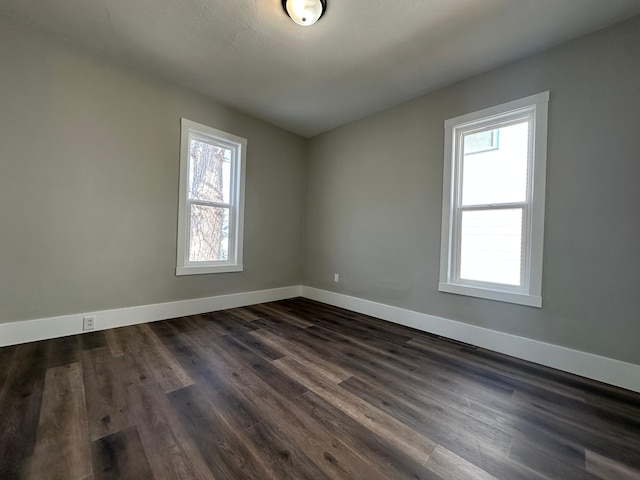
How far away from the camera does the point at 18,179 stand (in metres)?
2.17

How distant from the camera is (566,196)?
2.10m

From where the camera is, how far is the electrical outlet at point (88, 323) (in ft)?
8.13

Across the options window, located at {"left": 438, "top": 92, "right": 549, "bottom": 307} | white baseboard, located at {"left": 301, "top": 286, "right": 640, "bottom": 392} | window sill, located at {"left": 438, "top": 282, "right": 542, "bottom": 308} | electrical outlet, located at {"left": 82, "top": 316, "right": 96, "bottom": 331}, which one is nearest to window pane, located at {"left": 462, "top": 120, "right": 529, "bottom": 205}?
window, located at {"left": 438, "top": 92, "right": 549, "bottom": 307}

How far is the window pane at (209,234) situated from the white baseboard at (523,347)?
2.13m

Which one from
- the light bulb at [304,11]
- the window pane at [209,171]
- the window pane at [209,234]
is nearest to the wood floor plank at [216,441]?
the window pane at [209,234]

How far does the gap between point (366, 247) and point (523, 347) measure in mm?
1921

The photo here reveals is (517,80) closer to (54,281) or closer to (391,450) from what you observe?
(391,450)

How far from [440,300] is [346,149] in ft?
7.97

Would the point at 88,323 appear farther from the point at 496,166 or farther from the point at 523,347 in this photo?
the point at 496,166

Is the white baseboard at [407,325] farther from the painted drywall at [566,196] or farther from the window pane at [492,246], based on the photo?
the window pane at [492,246]

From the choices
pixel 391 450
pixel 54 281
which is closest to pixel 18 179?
pixel 54 281

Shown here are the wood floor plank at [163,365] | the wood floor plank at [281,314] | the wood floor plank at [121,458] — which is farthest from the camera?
the wood floor plank at [281,314]

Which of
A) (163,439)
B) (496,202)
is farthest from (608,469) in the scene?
(163,439)

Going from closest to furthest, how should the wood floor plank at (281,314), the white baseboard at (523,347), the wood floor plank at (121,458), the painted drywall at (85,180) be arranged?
the wood floor plank at (121,458), the white baseboard at (523,347), the painted drywall at (85,180), the wood floor plank at (281,314)
